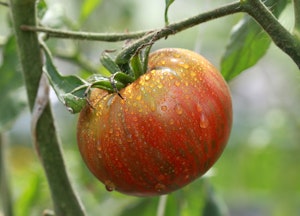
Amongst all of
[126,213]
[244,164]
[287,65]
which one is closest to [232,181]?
[244,164]

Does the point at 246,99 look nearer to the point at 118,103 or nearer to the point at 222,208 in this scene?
the point at 222,208

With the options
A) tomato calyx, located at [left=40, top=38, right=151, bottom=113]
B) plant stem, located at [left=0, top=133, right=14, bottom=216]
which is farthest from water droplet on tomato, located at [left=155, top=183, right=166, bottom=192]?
plant stem, located at [left=0, top=133, right=14, bottom=216]

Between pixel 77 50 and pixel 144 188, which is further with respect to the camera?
pixel 77 50

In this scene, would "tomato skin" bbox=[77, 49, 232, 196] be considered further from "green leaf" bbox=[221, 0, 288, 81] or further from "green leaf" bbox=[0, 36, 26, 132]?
"green leaf" bbox=[0, 36, 26, 132]

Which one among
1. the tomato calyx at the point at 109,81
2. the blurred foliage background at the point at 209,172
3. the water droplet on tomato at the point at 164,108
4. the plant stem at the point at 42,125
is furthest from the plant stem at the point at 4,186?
the water droplet on tomato at the point at 164,108

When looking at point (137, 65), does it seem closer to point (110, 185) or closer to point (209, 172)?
point (110, 185)

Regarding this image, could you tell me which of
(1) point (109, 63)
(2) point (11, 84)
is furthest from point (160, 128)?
(2) point (11, 84)
